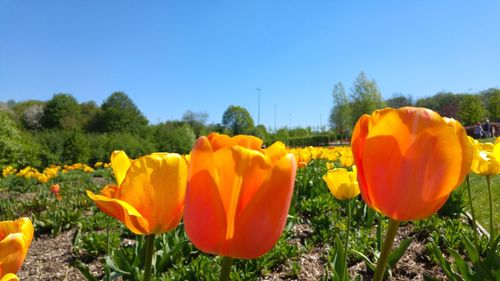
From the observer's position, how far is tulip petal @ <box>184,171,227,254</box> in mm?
639

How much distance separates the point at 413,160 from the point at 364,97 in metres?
49.9

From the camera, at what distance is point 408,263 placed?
3463 millimetres

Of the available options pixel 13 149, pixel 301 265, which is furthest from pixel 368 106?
pixel 301 265

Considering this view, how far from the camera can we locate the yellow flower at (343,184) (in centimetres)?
250

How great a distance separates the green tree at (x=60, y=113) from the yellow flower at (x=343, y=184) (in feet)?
193

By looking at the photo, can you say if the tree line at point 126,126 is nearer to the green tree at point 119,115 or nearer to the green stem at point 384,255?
the green tree at point 119,115

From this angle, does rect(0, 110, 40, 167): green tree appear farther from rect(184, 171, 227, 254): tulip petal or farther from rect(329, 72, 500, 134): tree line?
rect(329, 72, 500, 134): tree line

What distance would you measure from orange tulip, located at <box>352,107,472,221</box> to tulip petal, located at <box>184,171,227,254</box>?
294 millimetres

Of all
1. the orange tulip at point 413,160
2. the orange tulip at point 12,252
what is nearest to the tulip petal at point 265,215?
the orange tulip at point 413,160

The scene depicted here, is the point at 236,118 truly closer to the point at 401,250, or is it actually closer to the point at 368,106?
the point at 368,106

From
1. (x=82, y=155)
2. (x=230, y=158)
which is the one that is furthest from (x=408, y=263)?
(x=82, y=155)

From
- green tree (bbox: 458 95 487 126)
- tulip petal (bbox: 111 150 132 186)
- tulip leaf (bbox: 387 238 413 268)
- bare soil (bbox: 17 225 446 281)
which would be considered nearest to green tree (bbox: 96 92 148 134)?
green tree (bbox: 458 95 487 126)

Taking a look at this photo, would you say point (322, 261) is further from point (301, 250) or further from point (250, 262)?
point (250, 262)

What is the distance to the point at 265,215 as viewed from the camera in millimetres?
628
